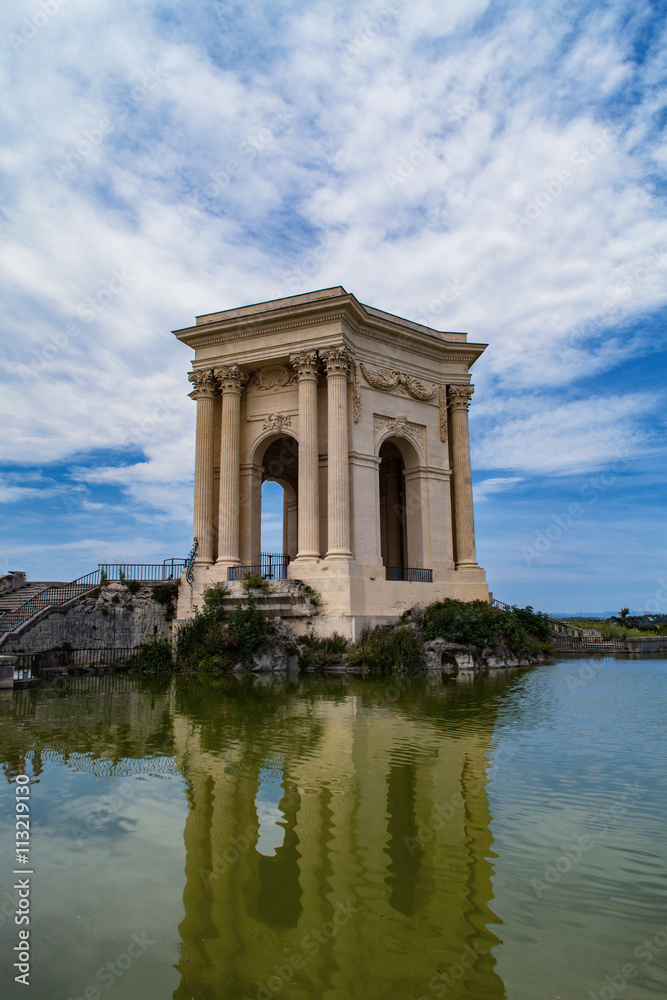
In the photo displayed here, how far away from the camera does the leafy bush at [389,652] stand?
19422 mm

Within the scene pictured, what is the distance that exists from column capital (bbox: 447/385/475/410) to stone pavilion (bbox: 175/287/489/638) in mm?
49

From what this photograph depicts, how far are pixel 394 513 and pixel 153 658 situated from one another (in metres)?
14.7

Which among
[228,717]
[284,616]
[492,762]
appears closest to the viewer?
[492,762]

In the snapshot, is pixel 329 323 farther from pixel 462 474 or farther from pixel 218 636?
pixel 218 636

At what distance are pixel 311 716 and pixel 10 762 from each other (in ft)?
15.4

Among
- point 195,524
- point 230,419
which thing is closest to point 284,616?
point 195,524

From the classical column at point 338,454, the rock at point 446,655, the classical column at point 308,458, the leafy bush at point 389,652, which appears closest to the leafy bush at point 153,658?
the classical column at point 308,458

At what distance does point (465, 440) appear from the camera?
90.1 ft

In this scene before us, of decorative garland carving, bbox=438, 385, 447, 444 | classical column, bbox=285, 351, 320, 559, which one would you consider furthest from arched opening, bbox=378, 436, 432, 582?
classical column, bbox=285, 351, 320, 559

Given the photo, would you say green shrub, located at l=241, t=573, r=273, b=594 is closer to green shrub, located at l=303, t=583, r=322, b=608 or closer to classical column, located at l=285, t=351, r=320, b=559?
green shrub, located at l=303, t=583, r=322, b=608

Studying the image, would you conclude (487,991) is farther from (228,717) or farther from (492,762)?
(228,717)

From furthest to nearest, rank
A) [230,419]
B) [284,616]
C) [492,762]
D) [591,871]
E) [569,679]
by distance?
[230,419], [284,616], [569,679], [492,762], [591,871]

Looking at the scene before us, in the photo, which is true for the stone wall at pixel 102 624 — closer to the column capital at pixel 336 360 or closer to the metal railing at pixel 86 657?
the metal railing at pixel 86 657

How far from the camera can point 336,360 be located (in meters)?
23.2
